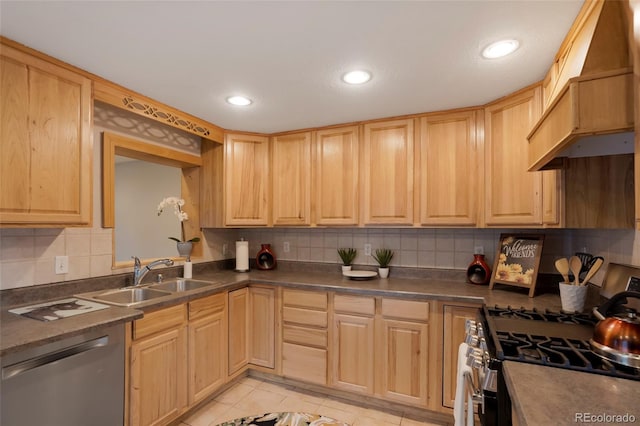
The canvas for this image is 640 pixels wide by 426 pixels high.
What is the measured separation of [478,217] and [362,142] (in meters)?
1.08

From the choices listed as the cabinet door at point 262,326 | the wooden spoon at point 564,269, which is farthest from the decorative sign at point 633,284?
the cabinet door at point 262,326

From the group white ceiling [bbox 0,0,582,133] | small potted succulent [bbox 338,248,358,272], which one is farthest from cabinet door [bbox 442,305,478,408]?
white ceiling [bbox 0,0,582,133]

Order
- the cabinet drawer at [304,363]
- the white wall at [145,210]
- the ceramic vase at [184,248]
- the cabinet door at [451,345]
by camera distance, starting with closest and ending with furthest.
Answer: the cabinet door at [451,345]
the cabinet drawer at [304,363]
the ceramic vase at [184,248]
the white wall at [145,210]

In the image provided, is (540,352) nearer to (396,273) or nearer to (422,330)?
(422,330)

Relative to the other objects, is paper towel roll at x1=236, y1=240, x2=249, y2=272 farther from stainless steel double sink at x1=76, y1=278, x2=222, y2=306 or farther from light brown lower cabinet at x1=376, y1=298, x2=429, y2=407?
light brown lower cabinet at x1=376, y1=298, x2=429, y2=407

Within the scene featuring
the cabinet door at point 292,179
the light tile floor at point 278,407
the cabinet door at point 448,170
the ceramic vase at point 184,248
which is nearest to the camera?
the light tile floor at point 278,407

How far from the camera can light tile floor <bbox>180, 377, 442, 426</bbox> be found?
6.88 feet

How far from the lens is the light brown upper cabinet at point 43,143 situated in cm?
142

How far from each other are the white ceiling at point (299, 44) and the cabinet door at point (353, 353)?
1.66 meters

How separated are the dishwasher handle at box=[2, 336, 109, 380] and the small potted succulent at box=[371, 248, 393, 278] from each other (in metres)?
1.99

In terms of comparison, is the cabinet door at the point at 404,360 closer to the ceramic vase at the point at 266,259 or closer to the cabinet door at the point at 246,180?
the ceramic vase at the point at 266,259

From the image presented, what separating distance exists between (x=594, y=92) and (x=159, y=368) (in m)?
2.51

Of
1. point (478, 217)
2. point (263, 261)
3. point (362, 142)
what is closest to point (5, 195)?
point (263, 261)

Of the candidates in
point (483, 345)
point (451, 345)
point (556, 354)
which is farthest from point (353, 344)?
point (556, 354)
